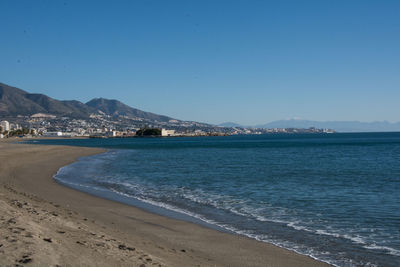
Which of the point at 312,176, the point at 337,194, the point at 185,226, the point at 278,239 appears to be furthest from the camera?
the point at 312,176

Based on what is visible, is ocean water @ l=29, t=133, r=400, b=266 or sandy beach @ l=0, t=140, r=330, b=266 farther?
ocean water @ l=29, t=133, r=400, b=266

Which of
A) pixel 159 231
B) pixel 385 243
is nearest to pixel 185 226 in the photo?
pixel 159 231

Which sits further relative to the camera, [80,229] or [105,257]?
[80,229]

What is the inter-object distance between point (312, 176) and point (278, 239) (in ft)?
51.8

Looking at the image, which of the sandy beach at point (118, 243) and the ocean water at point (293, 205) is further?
the ocean water at point (293, 205)

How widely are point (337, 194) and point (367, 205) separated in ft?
8.61

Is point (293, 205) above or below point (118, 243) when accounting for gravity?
below

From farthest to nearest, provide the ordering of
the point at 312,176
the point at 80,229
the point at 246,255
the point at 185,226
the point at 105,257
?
the point at 312,176
the point at 185,226
the point at 80,229
the point at 246,255
the point at 105,257

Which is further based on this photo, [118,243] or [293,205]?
[293,205]

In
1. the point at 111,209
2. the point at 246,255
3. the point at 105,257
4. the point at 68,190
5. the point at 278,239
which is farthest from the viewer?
the point at 68,190

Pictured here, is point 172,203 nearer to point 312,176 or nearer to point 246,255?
point 246,255

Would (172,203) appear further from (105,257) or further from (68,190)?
(105,257)

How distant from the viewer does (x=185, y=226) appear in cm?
1127

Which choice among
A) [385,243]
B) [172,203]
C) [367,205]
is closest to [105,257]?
[385,243]
